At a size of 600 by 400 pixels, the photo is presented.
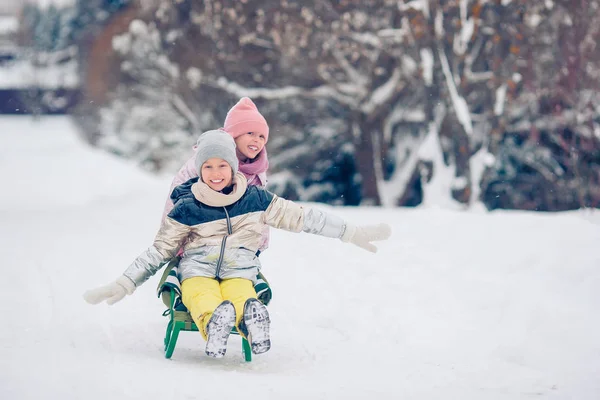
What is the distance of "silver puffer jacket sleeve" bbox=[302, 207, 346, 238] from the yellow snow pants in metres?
0.49

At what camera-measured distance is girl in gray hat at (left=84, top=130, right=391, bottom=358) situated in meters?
4.60

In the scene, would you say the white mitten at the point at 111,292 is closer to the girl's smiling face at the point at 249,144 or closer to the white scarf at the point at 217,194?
the white scarf at the point at 217,194

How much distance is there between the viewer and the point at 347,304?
614cm

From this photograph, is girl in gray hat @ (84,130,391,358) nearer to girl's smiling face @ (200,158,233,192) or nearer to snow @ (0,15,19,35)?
girl's smiling face @ (200,158,233,192)

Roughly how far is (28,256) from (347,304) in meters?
3.83

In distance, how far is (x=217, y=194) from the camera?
181 inches

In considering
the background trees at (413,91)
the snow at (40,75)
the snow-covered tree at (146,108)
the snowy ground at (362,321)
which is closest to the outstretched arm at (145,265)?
the snowy ground at (362,321)

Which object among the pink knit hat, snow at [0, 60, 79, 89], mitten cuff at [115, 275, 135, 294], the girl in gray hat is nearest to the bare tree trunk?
the pink knit hat

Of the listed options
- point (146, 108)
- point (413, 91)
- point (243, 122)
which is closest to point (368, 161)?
point (413, 91)

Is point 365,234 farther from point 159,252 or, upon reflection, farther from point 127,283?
point 127,283

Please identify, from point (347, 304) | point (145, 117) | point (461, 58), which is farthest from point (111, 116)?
point (347, 304)

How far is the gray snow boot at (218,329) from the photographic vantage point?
4297 millimetres

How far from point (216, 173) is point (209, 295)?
0.67 metres

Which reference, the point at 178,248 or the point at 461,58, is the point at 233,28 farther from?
the point at 178,248
